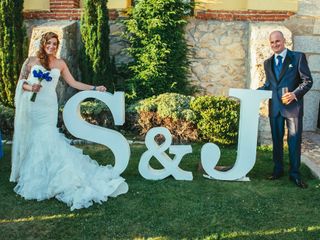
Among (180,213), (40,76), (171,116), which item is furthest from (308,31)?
(40,76)

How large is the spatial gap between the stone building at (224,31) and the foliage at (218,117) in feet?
5.29

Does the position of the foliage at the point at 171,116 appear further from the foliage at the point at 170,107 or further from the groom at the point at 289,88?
the groom at the point at 289,88

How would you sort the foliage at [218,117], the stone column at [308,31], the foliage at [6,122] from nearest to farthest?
the foliage at [218,117] < the foliage at [6,122] < the stone column at [308,31]

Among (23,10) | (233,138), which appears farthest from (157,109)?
(23,10)

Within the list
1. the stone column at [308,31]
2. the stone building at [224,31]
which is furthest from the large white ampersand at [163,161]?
the stone column at [308,31]

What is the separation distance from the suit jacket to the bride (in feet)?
7.28

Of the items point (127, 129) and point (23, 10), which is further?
point (23, 10)

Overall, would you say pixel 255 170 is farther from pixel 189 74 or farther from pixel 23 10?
pixel 23 10

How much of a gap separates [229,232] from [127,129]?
4226 mm

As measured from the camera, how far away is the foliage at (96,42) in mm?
8250

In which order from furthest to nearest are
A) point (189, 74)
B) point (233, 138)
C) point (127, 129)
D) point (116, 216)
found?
1. point (189, 74)
2. point (127, 129)
3. point (233, 138)
4. point (116, 216)

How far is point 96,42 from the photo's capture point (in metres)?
8.27

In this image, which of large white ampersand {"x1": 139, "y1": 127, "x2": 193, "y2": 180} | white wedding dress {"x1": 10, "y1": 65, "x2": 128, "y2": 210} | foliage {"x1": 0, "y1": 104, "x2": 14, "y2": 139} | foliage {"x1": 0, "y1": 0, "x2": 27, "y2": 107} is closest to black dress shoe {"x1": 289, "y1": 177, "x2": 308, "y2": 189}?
large white ampersand {"x1": 139, "y1": 127, "x2": 193, "y2": 180}

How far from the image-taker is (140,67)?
8.46 metres
